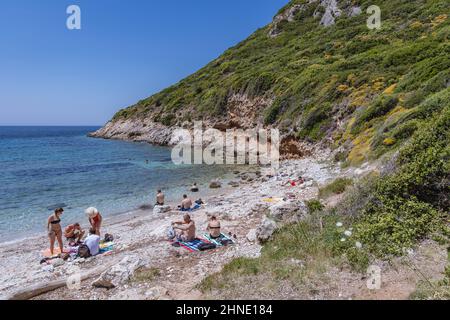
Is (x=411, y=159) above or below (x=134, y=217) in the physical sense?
above

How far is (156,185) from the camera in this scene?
22.8 meters

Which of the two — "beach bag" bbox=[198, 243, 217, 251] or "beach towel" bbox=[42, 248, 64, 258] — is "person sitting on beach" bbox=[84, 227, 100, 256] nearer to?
"beach towel" bbox=[42, 248, 64, 258]

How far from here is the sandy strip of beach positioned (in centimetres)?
689

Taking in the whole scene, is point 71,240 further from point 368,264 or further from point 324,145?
point 324,145

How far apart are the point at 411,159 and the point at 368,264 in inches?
155

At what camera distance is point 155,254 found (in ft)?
29.7

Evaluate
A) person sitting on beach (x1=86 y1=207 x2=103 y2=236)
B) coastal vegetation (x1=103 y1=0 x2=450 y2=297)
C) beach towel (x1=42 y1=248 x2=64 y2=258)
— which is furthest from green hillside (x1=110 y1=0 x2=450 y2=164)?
beach towel (x1=42 y1=248 x2=64 y2=258)

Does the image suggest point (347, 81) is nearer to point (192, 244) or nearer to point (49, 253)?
point (192, 244)

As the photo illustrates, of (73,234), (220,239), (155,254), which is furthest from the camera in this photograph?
(73,234)

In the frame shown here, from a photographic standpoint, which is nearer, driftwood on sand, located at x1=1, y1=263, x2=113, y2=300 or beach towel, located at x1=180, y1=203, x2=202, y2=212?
driftwood on sand, located at x1=1, y1=263, x2=113, y2=300

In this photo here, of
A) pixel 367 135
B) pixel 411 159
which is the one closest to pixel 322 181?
pixel 367 135

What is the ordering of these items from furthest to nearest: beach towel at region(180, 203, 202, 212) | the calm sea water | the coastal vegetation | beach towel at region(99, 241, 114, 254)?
the calm sea water → beach towel at region(180, 203, 202, 212) → beach towel at region(99, 241, 114, 254) → the coastal vegetation

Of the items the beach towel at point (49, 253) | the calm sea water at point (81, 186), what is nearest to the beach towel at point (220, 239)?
the beach towel at point (49, 253)

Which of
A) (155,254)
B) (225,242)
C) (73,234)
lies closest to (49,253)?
(73,234)
